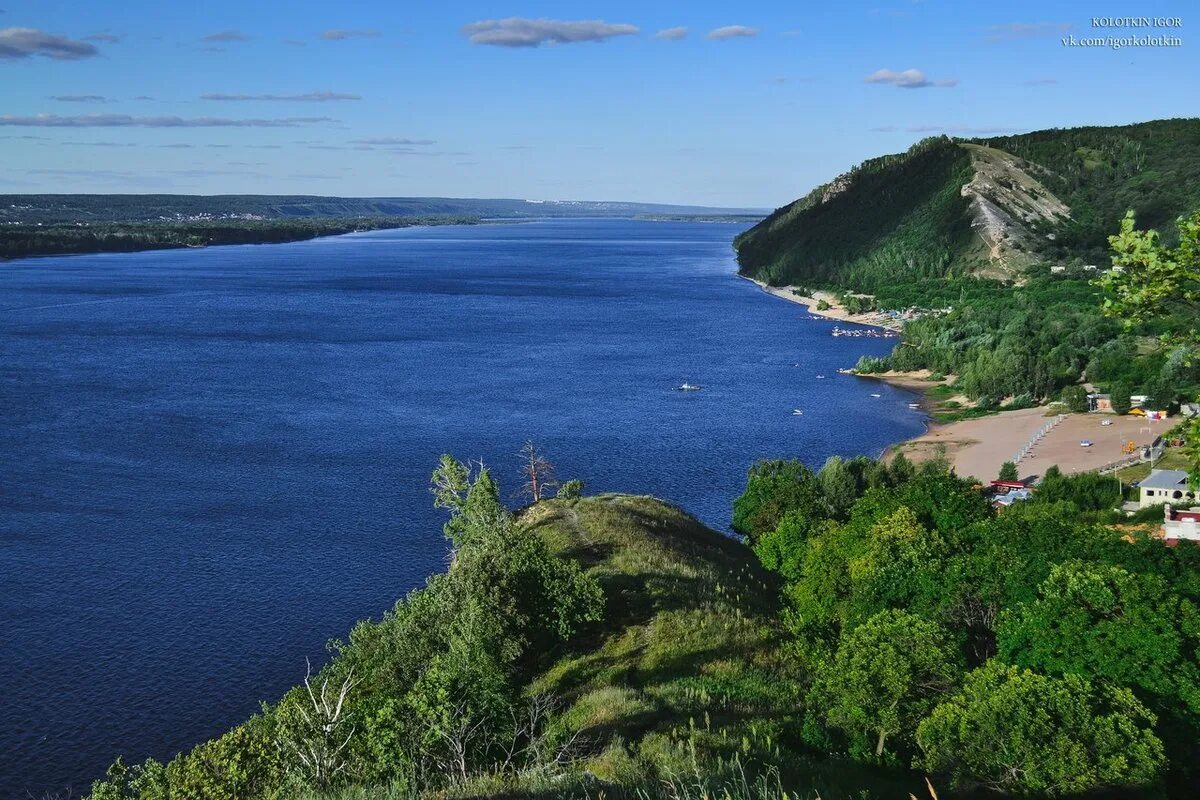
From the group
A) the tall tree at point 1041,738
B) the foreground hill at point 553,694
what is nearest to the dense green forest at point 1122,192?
the foreground hill at point 553,694

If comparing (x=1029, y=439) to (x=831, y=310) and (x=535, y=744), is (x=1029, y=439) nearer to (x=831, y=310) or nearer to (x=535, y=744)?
(x=535, y=744)

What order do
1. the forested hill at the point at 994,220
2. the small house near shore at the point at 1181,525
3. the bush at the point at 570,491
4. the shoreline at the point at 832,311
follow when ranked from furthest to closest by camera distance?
the forested hill at the point at 994,220 → the shoreline at the point at 832,311 → the bush at the point at 570,491 → the small house near shore at the point at 1181,525

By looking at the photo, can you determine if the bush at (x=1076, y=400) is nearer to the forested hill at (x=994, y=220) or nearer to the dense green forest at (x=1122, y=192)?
the dense green forest at (x=1122, y=192)

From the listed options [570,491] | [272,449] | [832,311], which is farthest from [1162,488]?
[832,311]

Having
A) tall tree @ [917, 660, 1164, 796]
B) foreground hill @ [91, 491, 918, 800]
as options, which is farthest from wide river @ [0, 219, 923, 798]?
tall tree @ [917, 660, 1164, 796]

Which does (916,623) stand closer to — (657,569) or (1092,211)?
(657,569)

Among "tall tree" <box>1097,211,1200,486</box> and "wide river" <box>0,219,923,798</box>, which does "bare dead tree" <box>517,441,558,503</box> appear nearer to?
"wide river" <box>0,219,923,798</box>
